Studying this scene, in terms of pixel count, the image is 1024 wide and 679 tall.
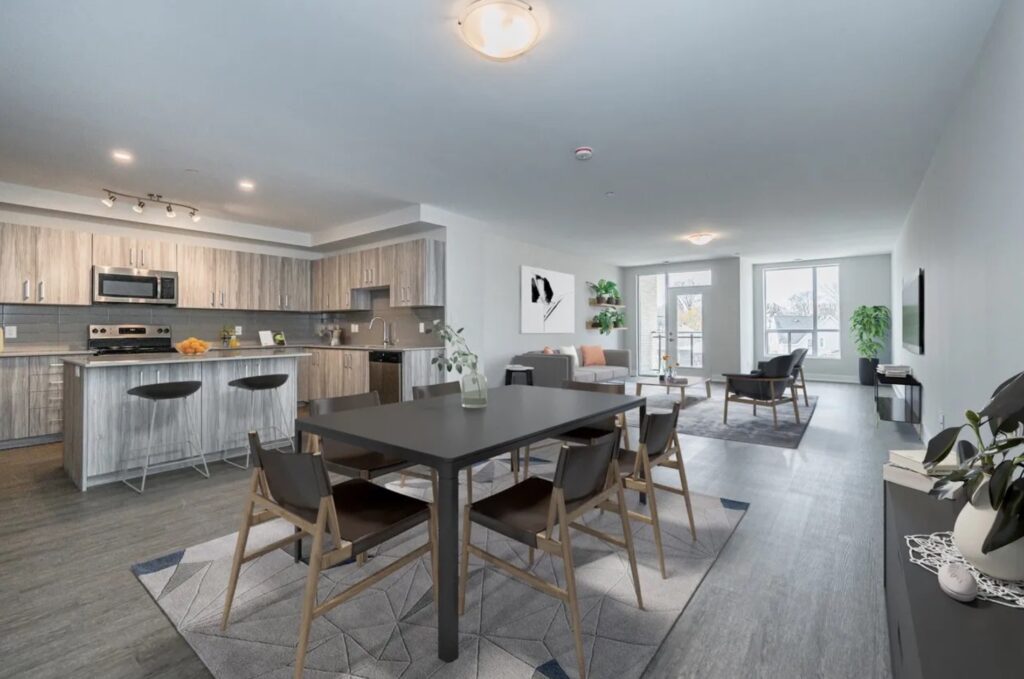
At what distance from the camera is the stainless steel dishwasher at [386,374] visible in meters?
5.50

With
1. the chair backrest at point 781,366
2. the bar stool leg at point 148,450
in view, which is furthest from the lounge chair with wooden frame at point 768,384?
the bar stool leg at point 148,450

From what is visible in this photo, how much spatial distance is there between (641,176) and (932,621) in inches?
156

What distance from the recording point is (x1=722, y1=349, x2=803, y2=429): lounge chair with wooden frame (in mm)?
5152

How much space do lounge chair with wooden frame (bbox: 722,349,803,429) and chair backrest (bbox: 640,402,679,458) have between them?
10.6 ft

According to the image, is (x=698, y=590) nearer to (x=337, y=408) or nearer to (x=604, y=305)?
(x=337, y=408)

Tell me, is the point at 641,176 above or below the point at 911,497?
above

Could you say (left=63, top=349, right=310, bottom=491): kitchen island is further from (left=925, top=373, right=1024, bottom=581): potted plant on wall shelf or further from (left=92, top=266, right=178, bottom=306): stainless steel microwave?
(left=925, top=373, right=1024, bottom=581): potted plant on wall shelf

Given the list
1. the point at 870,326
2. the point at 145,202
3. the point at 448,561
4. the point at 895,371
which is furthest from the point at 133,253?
the point at 870,326

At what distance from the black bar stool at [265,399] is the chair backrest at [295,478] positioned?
244cm

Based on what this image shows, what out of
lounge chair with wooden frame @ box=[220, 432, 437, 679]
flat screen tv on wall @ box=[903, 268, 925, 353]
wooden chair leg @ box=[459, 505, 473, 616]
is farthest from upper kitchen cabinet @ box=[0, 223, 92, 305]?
flat screen tv on wall @ box=[903, 268, 925, 353]

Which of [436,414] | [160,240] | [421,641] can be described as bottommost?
[421,641]

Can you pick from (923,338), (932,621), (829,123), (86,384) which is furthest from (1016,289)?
(86,384)

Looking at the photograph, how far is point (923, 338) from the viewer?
4348mm

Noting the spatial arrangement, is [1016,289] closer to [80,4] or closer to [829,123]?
[829,123]
